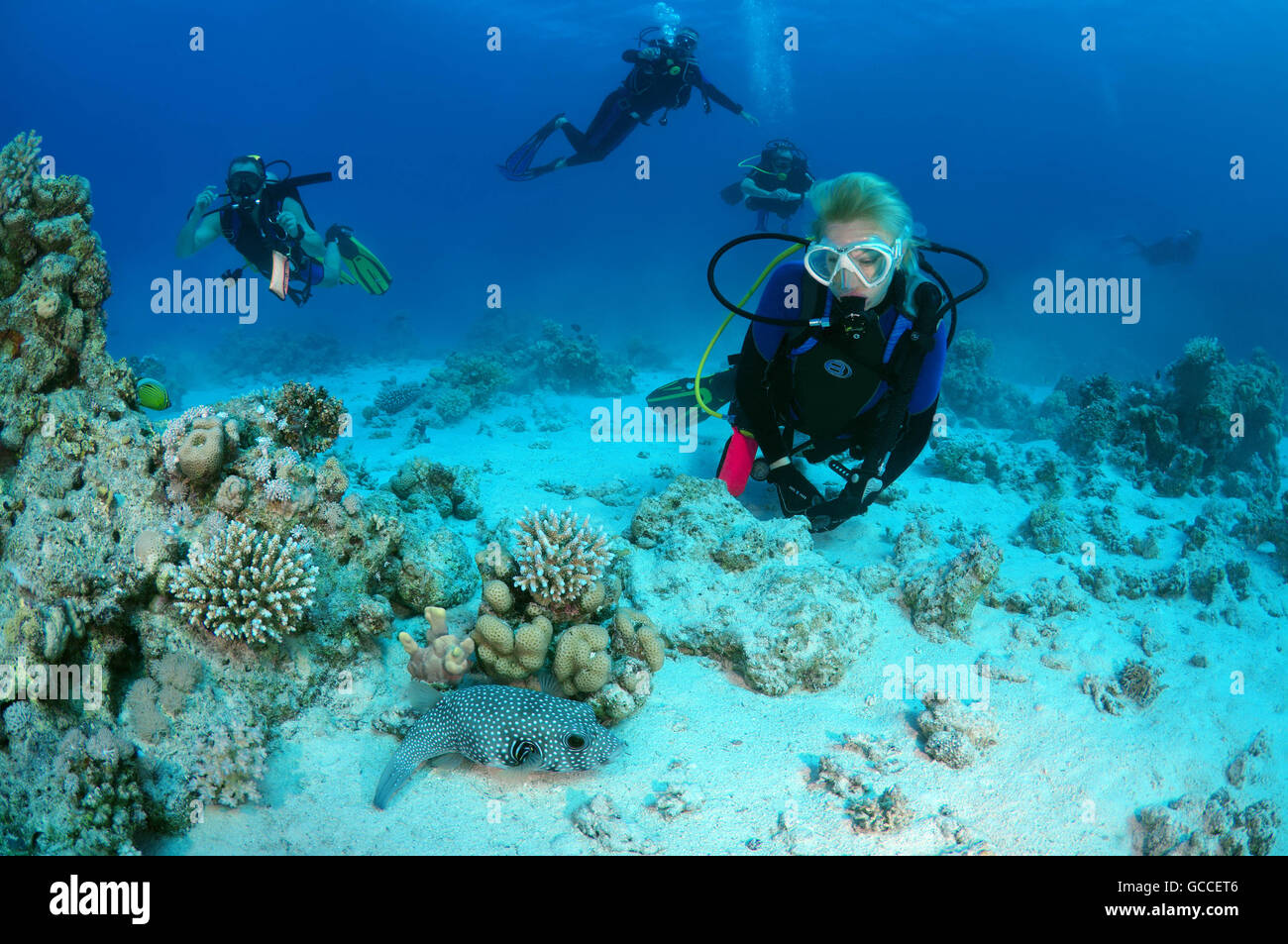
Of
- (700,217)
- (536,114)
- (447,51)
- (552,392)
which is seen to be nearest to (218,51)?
(447,51)

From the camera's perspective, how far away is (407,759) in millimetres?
3395

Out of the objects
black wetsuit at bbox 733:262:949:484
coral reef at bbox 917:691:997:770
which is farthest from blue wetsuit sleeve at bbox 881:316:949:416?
coral reef at bbox 917:691:997:770

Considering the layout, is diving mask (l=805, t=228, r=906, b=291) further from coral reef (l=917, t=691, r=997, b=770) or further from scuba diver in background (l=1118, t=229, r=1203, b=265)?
scuba diver in background (l=1118, t=229, r=1203, b=265)

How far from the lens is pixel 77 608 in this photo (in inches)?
143

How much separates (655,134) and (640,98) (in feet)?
366

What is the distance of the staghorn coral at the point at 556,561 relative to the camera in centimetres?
434

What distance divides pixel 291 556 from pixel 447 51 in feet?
313

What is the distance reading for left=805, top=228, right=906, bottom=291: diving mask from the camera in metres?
4.08

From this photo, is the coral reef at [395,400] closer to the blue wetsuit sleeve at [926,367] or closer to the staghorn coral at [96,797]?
the staghorn coral at [96,797]

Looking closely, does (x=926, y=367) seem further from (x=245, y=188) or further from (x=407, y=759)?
(x=245, y=188)

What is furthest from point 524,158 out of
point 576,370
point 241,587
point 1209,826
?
point 1209,826

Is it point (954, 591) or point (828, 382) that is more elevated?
point (828, 382)
